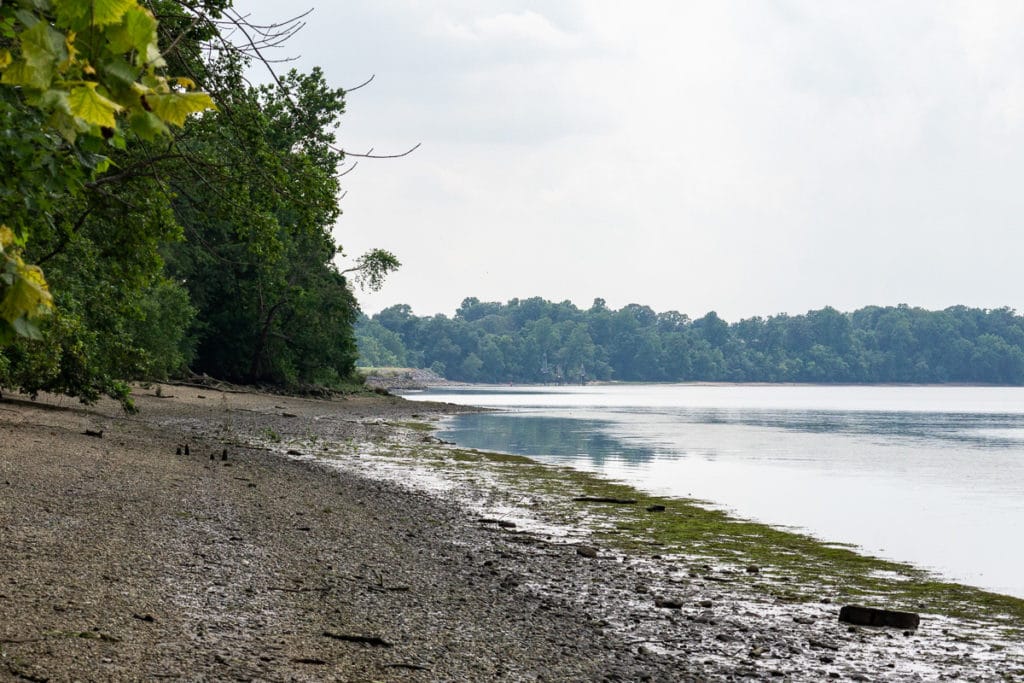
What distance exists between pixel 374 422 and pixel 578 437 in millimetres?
10144

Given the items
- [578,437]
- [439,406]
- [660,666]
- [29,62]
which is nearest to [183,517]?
[660,666]

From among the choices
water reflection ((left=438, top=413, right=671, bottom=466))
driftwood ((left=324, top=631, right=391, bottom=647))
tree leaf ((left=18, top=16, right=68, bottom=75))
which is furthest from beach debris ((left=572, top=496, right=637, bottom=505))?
tree leaf ((left=18, top=16, right=68, bottom=75))

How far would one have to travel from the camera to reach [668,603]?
462 inches

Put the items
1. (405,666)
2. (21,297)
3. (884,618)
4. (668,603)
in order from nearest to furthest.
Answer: (21,297) < (405,666) < (884,618) < (668,603)

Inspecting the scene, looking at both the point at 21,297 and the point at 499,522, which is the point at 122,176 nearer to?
the point at 499,522

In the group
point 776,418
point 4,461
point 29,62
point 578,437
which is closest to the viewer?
point 29,62

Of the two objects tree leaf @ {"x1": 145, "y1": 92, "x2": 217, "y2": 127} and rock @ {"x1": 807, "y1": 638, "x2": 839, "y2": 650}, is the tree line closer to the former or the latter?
tree leaf @ {"x1": 145, "y1": 92, "x2": 217, "y2": 127}

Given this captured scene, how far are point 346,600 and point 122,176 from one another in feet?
20.6

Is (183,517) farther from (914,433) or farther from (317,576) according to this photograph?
(914,433)

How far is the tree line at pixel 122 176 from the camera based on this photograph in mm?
3039

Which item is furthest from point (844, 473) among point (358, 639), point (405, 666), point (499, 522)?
point (405, 666)

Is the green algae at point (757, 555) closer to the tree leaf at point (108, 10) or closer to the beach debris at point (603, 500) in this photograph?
the beach debris at point (603, 500)

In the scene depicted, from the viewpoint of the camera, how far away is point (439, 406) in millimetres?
76250

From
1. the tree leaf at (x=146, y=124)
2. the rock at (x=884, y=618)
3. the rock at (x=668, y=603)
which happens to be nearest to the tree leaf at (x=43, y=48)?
the tree leaf at (x=146, y=124)
